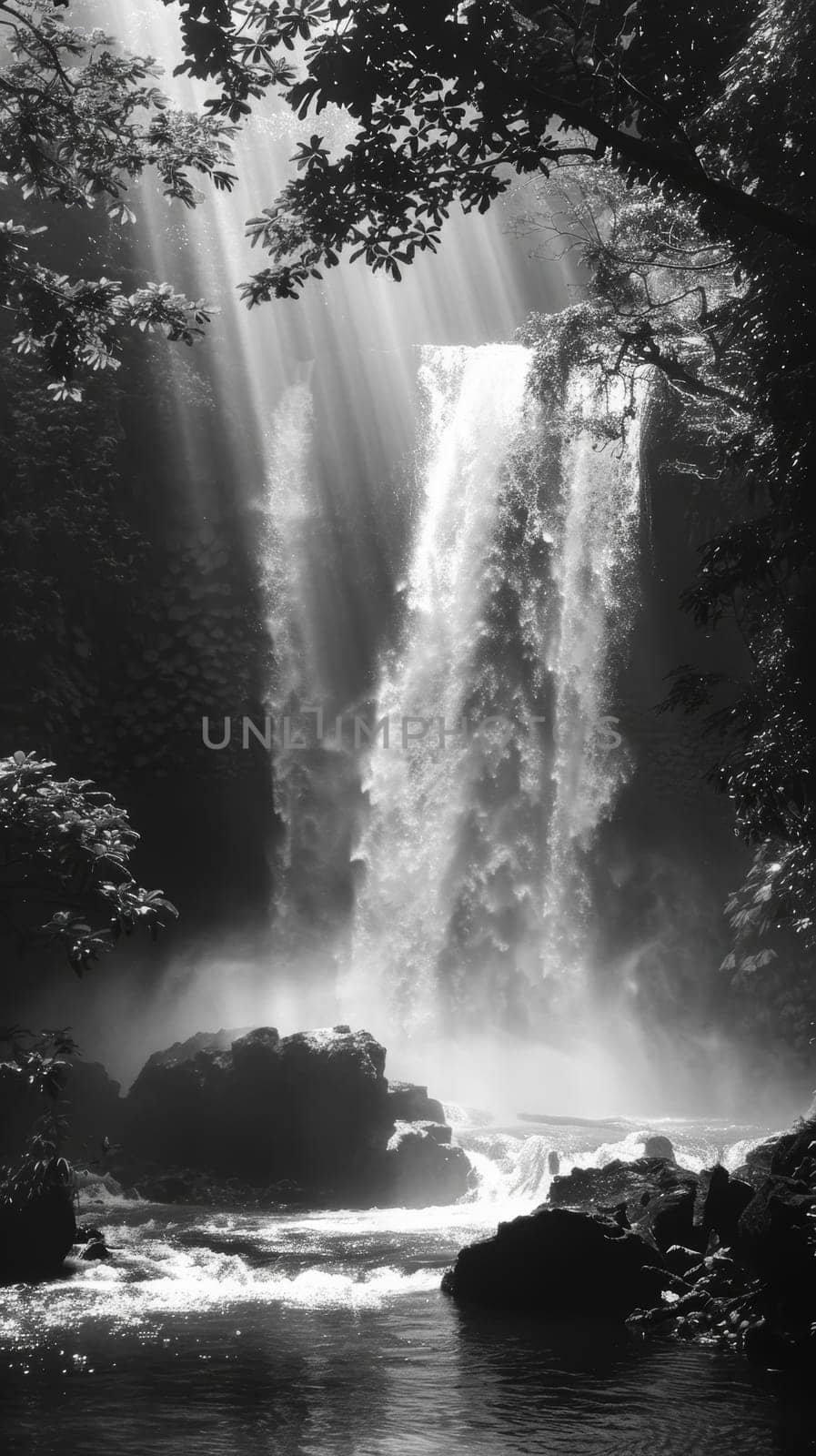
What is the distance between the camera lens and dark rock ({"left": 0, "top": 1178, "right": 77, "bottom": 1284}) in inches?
395

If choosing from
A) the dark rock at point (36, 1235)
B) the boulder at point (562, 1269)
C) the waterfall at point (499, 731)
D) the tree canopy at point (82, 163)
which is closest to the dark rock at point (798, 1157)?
the boulder at point (562, 1269)

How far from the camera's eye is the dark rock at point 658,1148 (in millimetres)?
14250

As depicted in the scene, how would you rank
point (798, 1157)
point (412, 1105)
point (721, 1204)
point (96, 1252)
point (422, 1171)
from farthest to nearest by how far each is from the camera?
point (412, 1105), point (422, 1171), point (96, 1252), point (721, 1204), point (798, 1157)

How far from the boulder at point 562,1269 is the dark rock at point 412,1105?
20.7ft

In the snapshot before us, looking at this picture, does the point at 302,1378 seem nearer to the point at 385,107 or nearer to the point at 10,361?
the point at 385,107

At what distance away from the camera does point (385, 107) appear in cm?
537

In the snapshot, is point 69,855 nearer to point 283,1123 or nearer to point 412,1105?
point 283,1123

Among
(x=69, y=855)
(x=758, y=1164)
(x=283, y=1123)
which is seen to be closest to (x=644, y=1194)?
(x=758, y=1164)

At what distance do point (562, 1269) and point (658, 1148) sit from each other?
18.0 feet

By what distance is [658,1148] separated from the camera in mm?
14336

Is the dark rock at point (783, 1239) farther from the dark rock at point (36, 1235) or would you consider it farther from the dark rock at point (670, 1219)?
the dark rock at point (36, 1235)

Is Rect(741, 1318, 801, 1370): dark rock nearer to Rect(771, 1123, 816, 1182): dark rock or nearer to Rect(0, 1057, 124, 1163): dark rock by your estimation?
Rect(771, 1123, 816, 1182): dark rock

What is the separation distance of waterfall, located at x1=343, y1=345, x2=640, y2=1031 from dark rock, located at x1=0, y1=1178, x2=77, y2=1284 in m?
10.9

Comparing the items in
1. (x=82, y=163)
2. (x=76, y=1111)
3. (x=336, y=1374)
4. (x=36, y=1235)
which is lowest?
(x=336, y=1374)
